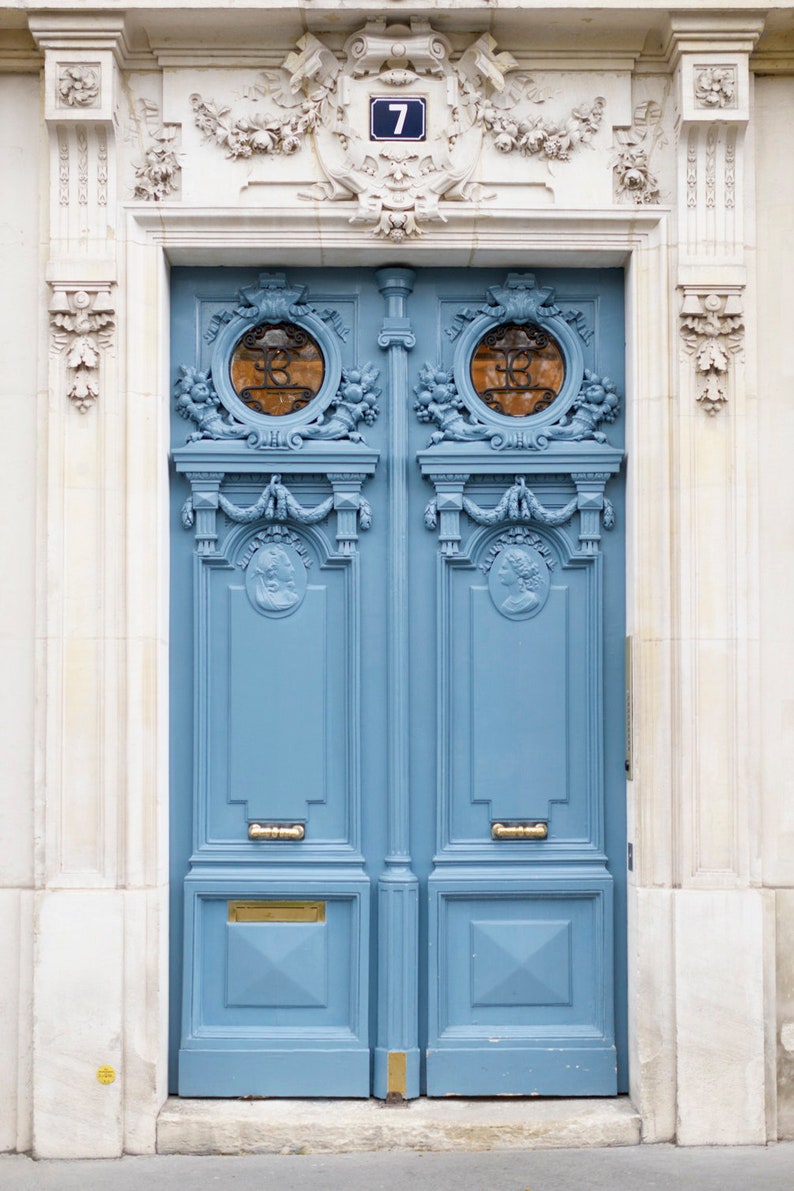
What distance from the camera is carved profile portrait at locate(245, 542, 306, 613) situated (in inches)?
251

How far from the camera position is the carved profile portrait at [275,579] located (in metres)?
6.38

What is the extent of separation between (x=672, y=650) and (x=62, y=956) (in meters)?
2.95

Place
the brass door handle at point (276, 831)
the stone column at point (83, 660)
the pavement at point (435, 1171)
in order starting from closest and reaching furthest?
the pavement at point (435, 1171), the stone column at point (83, 660), the brass door handle at point (276, 831)

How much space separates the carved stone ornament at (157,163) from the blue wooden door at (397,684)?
454 millimetres

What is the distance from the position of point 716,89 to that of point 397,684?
2.96 m

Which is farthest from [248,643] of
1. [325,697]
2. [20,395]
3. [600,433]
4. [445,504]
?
[600,433]

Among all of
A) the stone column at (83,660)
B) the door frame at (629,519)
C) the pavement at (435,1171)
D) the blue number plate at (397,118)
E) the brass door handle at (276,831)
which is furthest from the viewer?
the brass door handle at (276,831)

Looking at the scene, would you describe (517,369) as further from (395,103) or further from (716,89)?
(716,89)

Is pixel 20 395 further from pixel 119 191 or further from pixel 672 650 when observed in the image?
pixel 672 650

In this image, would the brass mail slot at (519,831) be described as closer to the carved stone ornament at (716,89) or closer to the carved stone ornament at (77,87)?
the carved stone ornament at (716,89)

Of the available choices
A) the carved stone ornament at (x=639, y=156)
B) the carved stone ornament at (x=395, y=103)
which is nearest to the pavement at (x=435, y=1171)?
the carved stone ornament at (x=395, y=103)

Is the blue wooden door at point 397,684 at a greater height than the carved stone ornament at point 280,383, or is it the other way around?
the carved stone ornament at point 280,383

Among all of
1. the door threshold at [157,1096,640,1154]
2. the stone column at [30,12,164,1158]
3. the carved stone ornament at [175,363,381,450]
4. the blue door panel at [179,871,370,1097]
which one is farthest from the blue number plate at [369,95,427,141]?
the door threshold at [157,1096,640,1154]

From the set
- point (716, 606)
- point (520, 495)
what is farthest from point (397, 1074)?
point (520, 495)
